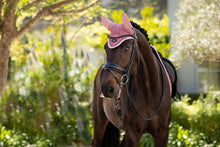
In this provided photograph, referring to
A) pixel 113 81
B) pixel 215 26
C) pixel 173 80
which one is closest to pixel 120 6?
pixel 173 80

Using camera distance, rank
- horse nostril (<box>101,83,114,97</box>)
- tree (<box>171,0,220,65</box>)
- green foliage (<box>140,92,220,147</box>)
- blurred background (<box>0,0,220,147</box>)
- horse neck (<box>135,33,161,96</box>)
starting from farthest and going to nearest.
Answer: tree (<box>171,0,220,65</box>), blurred background (<box>0,0,220,147</box>), green foliage (<box>140,92,220,147</box>), horse neck (<box>135,33,161,96</box>), horse nostril (<box>101,83,114,97</box>)

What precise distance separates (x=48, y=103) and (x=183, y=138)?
3.36m

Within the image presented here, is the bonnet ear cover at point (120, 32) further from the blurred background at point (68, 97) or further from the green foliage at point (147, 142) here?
the green foliage at point (147, 142)

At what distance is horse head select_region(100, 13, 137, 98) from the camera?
2283 millimetres

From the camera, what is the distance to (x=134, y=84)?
9.42 ft

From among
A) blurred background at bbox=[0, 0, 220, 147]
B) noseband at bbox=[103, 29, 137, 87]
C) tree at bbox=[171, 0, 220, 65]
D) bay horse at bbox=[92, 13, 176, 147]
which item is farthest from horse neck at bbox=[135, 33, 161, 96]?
tree at bbox=[171, 0, 220, 65]

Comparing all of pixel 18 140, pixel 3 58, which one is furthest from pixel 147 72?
pixel 18 140

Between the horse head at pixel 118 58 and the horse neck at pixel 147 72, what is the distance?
9.9 inches

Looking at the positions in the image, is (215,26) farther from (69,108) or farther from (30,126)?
(30,126)

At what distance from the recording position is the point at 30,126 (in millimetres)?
6145

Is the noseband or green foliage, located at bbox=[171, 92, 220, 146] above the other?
the noseband

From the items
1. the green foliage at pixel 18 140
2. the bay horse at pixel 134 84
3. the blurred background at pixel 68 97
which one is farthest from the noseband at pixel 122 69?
the green foliage at pixel 18 140

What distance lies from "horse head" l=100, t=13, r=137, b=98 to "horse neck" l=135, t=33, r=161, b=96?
0.25 m

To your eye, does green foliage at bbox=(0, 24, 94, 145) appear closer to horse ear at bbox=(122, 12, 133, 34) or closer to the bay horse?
the bay horse
